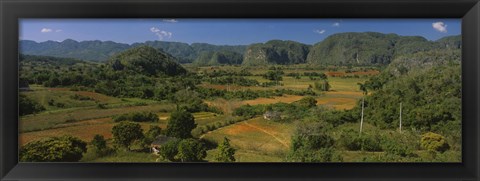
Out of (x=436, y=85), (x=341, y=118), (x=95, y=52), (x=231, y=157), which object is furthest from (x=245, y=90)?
(x=436, y=85)

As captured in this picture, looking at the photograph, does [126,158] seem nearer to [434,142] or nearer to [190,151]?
[190,151]

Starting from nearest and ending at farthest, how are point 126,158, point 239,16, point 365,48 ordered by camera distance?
point 239,16, point 126,158, point 365,48

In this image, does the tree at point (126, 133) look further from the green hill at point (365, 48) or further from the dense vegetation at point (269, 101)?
the green hill at point (365, 48)

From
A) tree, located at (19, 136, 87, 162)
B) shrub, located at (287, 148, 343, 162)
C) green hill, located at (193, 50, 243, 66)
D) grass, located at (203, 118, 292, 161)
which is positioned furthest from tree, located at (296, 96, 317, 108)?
tree, located at (19, 136, 87, 162)

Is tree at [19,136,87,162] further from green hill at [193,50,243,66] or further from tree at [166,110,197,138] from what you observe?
green hill at [193,50,243,66]

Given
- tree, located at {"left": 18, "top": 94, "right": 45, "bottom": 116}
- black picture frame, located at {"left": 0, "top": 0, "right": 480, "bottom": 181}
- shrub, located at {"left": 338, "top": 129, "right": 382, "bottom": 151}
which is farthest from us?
shrub, located at {"left": 338, "top": 129, "right": 382, "bottom": 151}

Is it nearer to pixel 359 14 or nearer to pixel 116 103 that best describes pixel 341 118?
pixel 359 14

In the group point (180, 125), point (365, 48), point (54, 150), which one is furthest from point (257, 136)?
point (54, 150)
